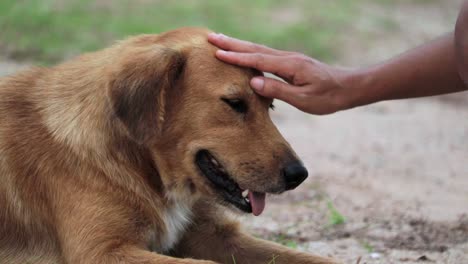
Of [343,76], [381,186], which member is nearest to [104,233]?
[343,76]

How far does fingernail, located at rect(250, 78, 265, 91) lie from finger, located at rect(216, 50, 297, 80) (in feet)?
0.30

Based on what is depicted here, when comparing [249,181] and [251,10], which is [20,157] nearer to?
[249,181]

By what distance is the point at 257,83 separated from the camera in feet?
16.0

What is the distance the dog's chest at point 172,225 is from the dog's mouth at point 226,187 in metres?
0.26

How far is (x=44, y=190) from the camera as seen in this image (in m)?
4.81

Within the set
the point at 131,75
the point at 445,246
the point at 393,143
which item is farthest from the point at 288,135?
the point at 131,75

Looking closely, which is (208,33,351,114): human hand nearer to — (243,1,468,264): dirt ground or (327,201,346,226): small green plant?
(243,1,468,264): dirt ground

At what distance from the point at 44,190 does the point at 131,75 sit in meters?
0.80

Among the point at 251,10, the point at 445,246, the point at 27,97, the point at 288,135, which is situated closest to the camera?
the point at 27,97

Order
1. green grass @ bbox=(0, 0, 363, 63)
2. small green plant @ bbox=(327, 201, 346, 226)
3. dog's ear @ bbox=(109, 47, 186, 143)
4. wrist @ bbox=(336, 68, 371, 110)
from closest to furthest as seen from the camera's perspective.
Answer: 1. dog's ear @ bbox=(109, 47, 186, 143)
2. wrist @ bbox=(336, 68, 371, 110)
3. small green plant @ bbox=(327, 201, 346, 226)
4. green grass @ bbox=(0, 0, 363, 63)

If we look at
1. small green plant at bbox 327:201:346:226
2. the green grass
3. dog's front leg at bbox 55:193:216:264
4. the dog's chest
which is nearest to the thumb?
the dog's chest

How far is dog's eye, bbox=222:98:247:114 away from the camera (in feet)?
15.9

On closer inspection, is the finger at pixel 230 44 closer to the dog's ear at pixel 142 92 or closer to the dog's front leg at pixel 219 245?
the dog's ear at pixel 142 92

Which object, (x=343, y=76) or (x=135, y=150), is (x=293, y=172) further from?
(x=135, y=150)
